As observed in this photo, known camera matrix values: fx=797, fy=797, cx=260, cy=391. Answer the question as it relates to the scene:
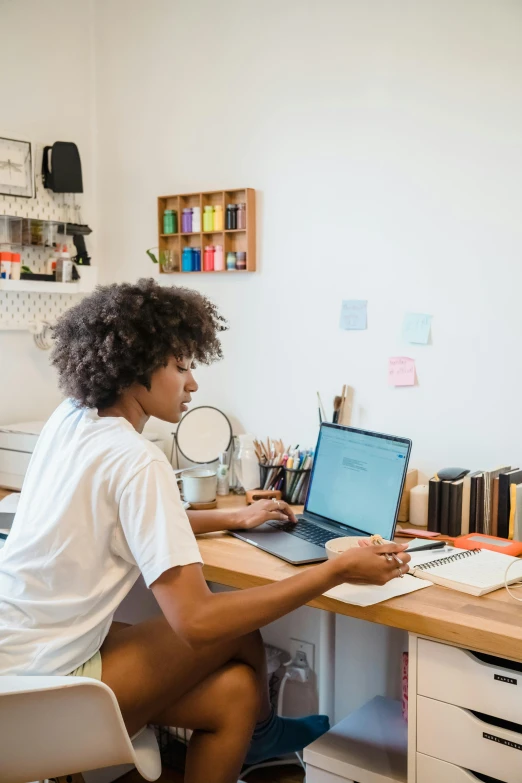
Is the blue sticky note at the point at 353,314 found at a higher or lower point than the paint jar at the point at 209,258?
lower


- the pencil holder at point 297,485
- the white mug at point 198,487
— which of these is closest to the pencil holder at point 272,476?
the pencil holder at point 297,485

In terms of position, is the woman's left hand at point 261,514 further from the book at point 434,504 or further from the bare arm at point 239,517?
the book at point 434,504

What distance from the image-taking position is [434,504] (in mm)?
2047

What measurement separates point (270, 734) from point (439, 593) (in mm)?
717

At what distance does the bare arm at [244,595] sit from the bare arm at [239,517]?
0.50 meters

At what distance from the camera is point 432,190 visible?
2.17 m

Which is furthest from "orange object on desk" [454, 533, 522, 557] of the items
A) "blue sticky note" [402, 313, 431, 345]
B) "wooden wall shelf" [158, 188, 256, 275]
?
"wooden wall shelf" [158, 188, 256, 275]

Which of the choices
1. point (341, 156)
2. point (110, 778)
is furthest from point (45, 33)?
point (110, 778)

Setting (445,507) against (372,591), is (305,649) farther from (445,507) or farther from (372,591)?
(372,591)

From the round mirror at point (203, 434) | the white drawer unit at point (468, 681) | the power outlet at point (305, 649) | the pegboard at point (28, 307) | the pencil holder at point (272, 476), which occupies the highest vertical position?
the pegboard at point (28, 307)

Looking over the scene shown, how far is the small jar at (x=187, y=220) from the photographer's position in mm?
2654

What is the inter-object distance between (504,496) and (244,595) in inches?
32.9

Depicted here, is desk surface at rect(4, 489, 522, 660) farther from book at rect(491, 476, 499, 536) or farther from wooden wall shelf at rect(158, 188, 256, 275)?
wooden wall shelf at rect(158, 188, 256, 275)

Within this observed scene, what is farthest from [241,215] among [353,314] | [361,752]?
[361,752]
